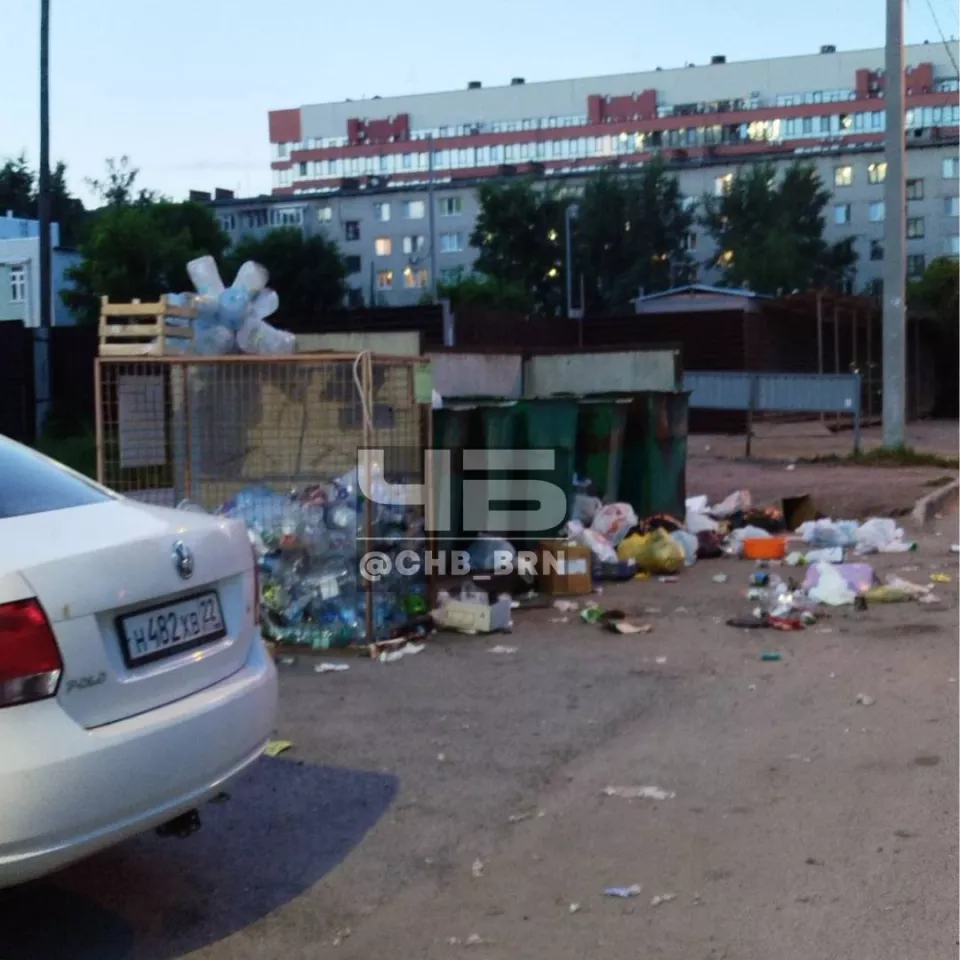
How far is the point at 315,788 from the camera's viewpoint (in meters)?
5.01

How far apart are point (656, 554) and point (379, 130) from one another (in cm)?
9752

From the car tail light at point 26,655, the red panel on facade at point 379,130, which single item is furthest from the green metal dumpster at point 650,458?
the red panel on facade at point 379,130

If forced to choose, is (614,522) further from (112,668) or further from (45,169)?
(45,169)

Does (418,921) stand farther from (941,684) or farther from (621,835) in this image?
(941,684)

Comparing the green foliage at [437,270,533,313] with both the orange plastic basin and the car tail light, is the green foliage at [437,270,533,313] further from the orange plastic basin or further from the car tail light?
the car tail light

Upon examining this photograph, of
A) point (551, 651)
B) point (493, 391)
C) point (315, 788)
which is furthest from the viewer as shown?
point (493, 391)

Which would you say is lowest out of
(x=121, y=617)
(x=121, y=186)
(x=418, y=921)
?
(x=418, y=921)

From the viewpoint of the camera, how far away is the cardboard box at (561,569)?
29.3 feet

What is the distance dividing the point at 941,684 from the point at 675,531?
443 cm

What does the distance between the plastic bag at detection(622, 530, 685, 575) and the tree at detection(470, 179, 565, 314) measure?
55132mm

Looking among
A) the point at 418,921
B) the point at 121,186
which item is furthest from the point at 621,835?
the point at 121,186

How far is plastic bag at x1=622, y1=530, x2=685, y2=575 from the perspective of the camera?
982cm

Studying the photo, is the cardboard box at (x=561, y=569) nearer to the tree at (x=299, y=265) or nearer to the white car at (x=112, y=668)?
the white car at (x=112, y=668)

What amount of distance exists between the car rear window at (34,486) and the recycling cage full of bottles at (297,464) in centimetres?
275
